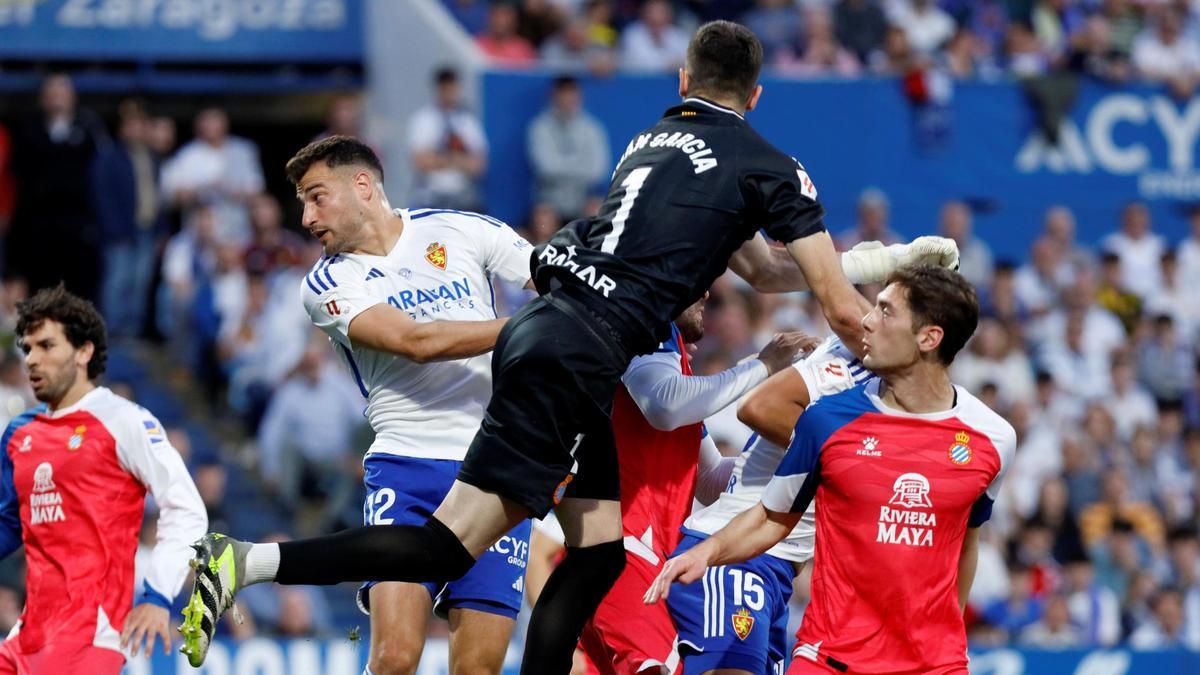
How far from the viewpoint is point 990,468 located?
6957mm

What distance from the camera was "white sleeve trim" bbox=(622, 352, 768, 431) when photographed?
7.83m

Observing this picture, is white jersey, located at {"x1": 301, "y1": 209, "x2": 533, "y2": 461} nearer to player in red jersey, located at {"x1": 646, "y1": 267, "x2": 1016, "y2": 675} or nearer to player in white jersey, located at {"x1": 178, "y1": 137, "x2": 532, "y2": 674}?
player in white jersey, located at {"x1": 178, "y1": 137, "x2": 532, "y2": 674}

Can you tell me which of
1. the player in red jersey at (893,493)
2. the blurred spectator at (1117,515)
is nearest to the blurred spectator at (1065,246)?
the blurred spectator at (1117,515)

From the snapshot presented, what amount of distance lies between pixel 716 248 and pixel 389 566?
1679 millimetres

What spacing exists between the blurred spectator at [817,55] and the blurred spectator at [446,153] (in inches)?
143

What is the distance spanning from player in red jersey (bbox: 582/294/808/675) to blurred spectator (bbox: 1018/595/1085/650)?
750cm

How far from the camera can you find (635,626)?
320 inches

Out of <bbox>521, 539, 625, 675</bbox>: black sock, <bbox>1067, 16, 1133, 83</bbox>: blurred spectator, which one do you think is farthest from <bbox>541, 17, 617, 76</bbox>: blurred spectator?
<bbox>521, 539, 625, 675</bbox>: black sock

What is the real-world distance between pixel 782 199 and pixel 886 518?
1229mm

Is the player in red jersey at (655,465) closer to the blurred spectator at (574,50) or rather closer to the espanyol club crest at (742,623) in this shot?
the espanyol club crest at (742,623)

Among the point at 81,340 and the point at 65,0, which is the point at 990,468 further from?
the point at 65,0

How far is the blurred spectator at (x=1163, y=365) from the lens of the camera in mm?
18391

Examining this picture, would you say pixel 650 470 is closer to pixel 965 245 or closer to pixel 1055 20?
pixel 965 245

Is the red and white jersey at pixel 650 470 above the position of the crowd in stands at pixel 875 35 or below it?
above
